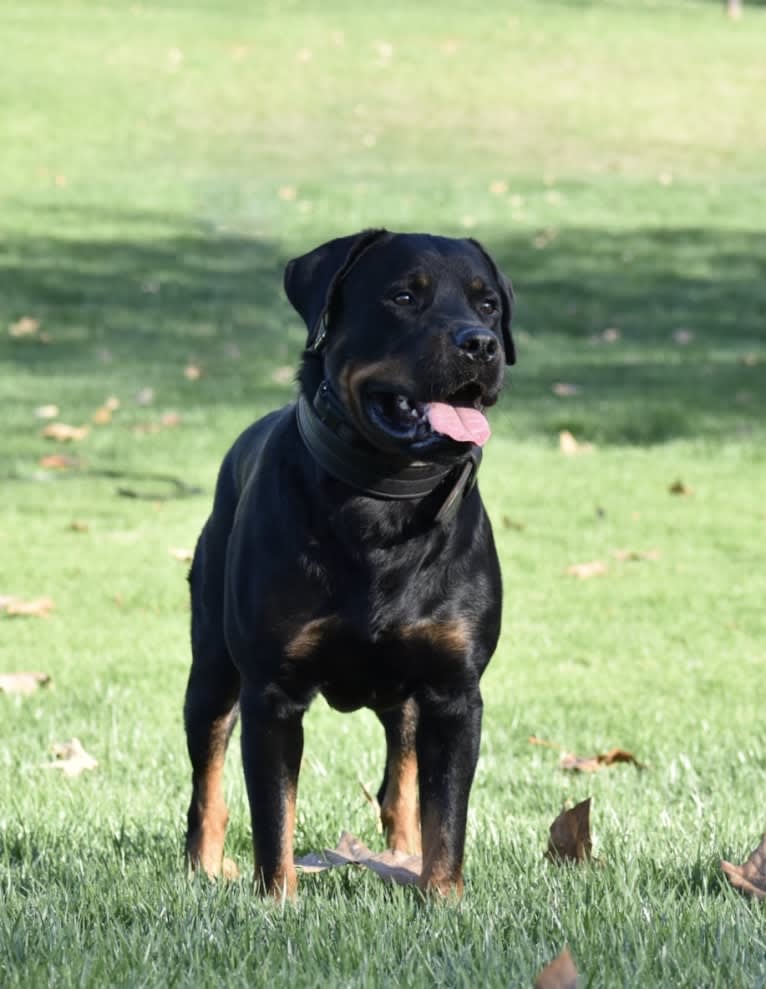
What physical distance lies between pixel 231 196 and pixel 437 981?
2067 cm

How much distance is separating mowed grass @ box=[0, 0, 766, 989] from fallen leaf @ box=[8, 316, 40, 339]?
22 centimetres

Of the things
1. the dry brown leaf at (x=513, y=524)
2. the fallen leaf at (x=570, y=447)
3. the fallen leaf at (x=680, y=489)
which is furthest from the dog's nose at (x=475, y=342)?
the fallen leaf at (x=570, y=447)

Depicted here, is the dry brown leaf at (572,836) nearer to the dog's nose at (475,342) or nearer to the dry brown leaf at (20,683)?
the dog's nose at (475,342)

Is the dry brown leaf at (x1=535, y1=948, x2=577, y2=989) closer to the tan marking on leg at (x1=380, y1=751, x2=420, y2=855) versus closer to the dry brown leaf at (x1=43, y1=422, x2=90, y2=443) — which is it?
the tan marking on leg at (x1=380, y1=751, x2=420, y2=855)

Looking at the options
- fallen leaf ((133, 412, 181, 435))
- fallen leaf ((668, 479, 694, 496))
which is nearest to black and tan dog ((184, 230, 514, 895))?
fallen leaf ((668, 479, 694, 496))

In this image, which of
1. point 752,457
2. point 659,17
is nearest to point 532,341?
point 752,457

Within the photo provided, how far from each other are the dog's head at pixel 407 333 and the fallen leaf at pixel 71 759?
2.06 m

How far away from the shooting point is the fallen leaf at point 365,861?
4.00m

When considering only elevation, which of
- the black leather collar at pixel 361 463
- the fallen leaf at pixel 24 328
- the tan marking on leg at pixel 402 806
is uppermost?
the black leather collar at pixel 361 463

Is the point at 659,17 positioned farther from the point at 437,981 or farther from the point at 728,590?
the point at 437,981

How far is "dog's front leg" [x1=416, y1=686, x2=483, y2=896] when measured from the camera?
3834mm

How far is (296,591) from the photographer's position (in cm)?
383

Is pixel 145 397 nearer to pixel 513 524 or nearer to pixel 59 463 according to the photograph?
pixel 59 463

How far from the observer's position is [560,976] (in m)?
2.79
